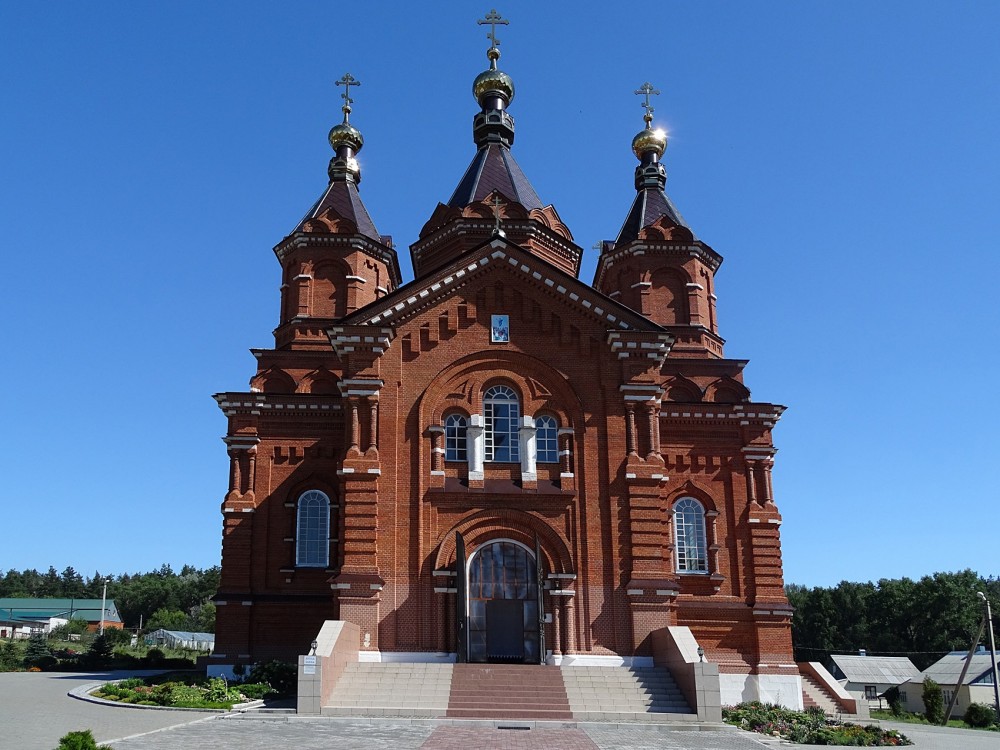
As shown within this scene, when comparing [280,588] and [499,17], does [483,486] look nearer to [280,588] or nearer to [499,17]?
[280,588]

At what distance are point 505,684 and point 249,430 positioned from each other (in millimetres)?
11040

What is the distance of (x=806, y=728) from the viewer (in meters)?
18.0

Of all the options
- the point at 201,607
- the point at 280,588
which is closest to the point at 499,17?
the point at 280,588

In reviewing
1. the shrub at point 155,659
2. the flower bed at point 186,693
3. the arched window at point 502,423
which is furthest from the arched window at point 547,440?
the shrub at point 155,659

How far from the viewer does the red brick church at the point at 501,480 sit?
2070 cm

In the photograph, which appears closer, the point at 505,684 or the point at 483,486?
the point at 505,684

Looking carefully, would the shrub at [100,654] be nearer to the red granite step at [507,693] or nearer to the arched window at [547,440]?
the red granite step at [507,693]

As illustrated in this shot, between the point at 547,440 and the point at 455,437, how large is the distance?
7.21 ft

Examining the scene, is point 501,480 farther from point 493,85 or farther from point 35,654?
point 35,654

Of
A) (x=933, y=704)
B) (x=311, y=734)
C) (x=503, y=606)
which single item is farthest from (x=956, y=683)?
(x=311, y=734)

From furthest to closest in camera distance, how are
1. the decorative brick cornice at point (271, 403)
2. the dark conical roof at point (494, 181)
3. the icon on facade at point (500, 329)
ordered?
the dark conical roof at point (494, 181), the decorative brick cornice at point (271, 403), the icon on facade at point (500, 329)

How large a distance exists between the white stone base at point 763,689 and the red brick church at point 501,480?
74 mm

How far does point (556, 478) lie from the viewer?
21719 millimetres

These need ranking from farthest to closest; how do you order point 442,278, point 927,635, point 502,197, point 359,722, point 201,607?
point 201,607, point 927,635, point 502,197, point 442,278, point 359,722
